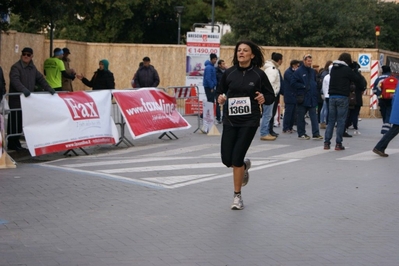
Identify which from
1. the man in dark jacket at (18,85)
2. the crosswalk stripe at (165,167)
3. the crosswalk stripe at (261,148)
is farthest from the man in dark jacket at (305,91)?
the man in dark jacket at (18,85)

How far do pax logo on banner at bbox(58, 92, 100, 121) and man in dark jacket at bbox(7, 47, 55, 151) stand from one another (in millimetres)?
371

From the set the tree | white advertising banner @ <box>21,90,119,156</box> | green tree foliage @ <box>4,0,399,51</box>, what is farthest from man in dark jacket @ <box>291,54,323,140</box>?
the tree

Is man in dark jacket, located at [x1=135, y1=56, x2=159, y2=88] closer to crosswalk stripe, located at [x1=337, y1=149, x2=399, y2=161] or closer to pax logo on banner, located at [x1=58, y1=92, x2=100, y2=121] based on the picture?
pax logo on banner, located at [x1=58, y1=92, x2=100, y2=121]

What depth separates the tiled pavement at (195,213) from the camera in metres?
7.15

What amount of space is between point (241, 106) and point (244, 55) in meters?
0.58

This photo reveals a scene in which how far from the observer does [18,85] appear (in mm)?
13906

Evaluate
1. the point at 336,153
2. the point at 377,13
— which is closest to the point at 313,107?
the point at 336,153

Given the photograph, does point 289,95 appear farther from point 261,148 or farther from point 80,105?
point 80,105

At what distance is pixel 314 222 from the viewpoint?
28.5 feet

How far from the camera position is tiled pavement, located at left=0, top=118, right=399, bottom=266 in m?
7.15

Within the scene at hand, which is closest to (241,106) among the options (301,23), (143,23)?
(301,23)

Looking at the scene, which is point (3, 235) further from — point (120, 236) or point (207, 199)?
point (207, 199)

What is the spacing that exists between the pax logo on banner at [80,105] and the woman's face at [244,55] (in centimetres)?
519

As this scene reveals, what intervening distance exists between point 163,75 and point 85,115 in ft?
58.1
